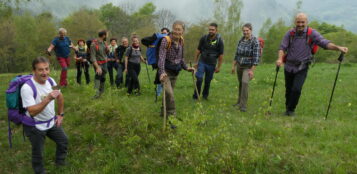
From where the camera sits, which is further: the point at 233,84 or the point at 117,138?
the point at 233,84

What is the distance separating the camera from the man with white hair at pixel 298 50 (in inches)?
259

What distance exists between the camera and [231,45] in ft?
169

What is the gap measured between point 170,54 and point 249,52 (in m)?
2.85

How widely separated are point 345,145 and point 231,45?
47.8m

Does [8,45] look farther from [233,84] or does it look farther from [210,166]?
[210,166]

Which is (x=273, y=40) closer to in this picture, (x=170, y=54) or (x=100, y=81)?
(x=100, y=81)

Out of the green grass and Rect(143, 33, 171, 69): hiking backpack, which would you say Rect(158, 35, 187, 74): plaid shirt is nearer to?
Rect(143, 33, 171, 69): hiking backpack

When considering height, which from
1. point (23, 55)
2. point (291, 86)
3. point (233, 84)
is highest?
point (291, 86)

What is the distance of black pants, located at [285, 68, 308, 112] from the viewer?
6918 millimetres

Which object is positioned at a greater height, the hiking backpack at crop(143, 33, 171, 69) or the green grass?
the hiking backpack at crop(143, 33, 171, 69)

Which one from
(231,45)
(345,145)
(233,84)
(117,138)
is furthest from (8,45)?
(345,145)

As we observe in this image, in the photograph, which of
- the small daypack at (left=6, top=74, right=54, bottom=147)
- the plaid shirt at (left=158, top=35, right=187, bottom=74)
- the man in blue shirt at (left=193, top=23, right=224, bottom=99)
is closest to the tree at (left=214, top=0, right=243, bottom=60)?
the man in blue shirt at (left=193, top=23, right=224, bottom=99)

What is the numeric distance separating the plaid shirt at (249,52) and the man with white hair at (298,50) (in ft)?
3.02

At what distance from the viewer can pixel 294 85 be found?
22.9 ft
